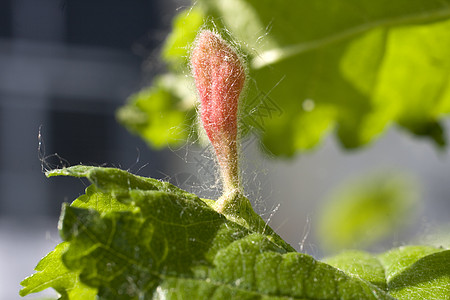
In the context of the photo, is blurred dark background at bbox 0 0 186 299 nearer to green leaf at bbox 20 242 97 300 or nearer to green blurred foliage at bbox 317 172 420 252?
green blurred foliage at bbox 317 172 420 252

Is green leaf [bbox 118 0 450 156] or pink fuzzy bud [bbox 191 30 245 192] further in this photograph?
green leaf [bbox 118 0 450 156]

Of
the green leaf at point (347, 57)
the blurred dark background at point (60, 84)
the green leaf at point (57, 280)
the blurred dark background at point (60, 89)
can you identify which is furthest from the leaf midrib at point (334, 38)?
the blurred dark background at point (60, 84)

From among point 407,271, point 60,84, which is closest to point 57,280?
point 407,271

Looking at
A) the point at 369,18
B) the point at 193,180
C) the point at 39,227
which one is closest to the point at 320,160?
the point at 369,18

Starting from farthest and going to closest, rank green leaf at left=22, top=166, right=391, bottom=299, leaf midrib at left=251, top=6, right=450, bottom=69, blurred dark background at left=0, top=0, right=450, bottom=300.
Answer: blurred dark background at left=0, top=0, right=450, bottom=300 < leaf midrib at left=251, top=6, right=450, bottom=69 < green leaf at left=22, top=166, right=391, bottom=299

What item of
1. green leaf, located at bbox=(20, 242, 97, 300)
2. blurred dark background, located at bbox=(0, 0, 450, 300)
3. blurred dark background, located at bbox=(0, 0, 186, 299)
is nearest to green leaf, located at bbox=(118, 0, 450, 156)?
green leaf, located at bbox=(20, 242, 97, 300)

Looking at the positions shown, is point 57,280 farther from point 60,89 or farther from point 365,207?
point 60,89

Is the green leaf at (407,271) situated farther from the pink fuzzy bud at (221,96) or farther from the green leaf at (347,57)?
the green leaf at (347,57)
